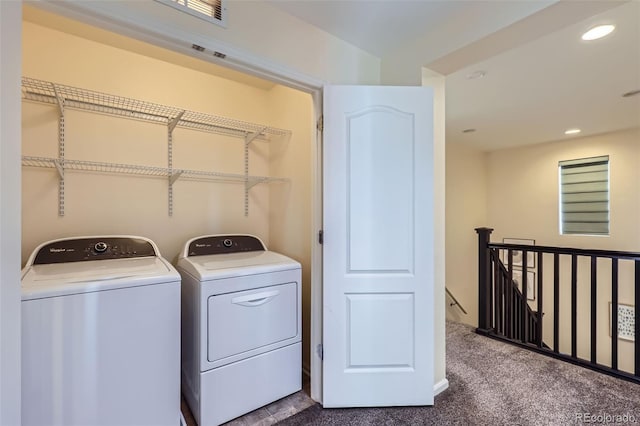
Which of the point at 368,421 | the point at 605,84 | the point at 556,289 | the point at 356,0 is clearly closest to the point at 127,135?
the point at 356,0

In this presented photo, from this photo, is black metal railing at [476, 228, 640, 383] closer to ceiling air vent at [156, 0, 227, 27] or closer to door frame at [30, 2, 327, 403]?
door frame at [30, 2, 327, 403]

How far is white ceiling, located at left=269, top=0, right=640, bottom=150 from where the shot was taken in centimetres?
149

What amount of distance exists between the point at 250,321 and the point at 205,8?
1.63 meters

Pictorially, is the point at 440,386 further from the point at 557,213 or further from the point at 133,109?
the point at 557,213

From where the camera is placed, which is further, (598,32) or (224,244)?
(224,244)

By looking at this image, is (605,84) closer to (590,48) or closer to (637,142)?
(590,48)

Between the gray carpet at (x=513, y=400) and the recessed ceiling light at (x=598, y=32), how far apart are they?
2.25 metres

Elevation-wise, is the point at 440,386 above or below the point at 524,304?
below

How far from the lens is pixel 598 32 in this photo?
1.79 metres

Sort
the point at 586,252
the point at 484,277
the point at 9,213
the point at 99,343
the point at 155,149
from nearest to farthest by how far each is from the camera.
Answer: the point at 9,213
the point at 99,343
the point at 155,149
the point at 586,252
the point at 484,277

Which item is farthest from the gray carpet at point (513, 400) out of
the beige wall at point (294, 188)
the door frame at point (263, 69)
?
the beige wall at point (294, 188)

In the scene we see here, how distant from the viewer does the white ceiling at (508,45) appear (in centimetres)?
149

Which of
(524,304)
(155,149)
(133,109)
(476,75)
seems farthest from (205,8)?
(524,304)

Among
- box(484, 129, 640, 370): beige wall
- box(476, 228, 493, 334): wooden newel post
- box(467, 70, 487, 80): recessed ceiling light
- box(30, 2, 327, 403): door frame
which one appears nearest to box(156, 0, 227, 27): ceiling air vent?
box(30, 2, 327, 403): door frame
